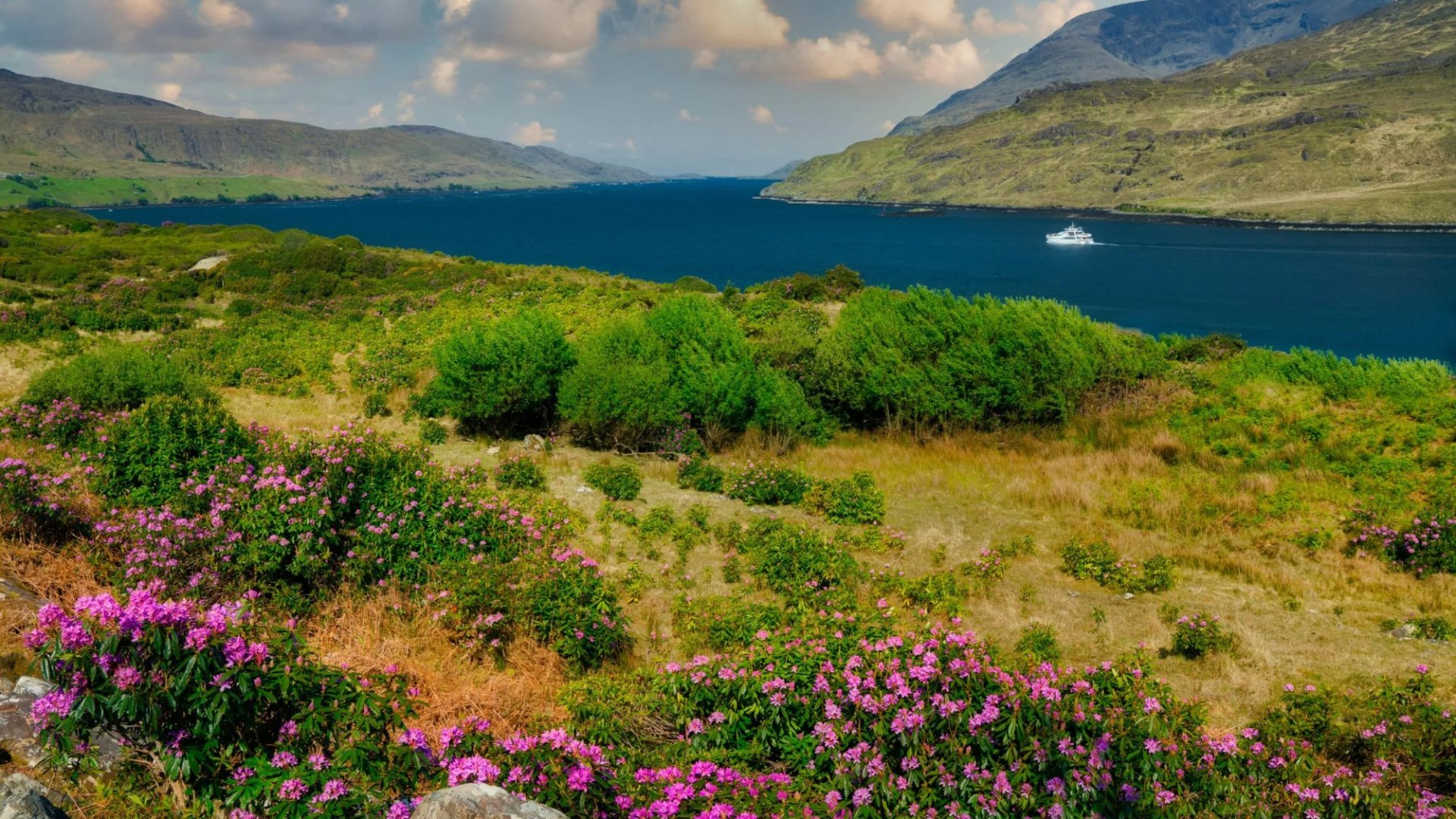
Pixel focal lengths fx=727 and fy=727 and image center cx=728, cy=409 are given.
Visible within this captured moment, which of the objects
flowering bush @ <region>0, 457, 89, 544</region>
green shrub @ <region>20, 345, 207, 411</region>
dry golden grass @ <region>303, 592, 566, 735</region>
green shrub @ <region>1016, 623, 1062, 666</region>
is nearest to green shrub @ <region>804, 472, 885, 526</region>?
green shrub @ <region>1016, 623, 1062, 666</region>

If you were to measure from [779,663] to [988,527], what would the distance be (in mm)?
9089

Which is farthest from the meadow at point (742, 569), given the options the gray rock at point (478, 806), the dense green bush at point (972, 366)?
the gray rock at point (478, 806)

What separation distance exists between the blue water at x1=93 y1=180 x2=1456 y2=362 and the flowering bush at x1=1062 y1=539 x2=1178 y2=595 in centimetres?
6313

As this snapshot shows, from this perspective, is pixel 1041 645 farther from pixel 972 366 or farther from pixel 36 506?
pixel 36 506

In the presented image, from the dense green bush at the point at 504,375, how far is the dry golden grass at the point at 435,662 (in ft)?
33.2

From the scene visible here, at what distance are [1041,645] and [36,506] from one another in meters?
13.3

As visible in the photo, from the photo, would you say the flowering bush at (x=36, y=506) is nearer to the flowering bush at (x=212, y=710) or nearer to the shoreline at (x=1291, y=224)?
the flowering bush at (x=212, y=710)

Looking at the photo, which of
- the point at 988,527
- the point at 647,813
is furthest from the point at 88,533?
the point at 988,527

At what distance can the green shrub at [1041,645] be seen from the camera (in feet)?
31.5

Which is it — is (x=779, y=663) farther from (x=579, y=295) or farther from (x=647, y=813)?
(x=579, y=295)

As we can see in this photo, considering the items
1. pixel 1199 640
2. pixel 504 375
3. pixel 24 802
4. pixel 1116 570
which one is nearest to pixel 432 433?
pixel 504 375

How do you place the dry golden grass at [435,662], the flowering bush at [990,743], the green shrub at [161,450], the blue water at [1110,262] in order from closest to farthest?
the flowering bush at [990,743], the dry golden grass at [435,662], the green shrub at [161,450], the blue water at [1110,262]

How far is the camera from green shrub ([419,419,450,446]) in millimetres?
18422

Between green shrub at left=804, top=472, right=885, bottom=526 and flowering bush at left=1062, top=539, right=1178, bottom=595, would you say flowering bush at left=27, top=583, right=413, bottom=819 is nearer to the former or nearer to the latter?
green shrub at left=804, top=472, right=885, bottom=526
